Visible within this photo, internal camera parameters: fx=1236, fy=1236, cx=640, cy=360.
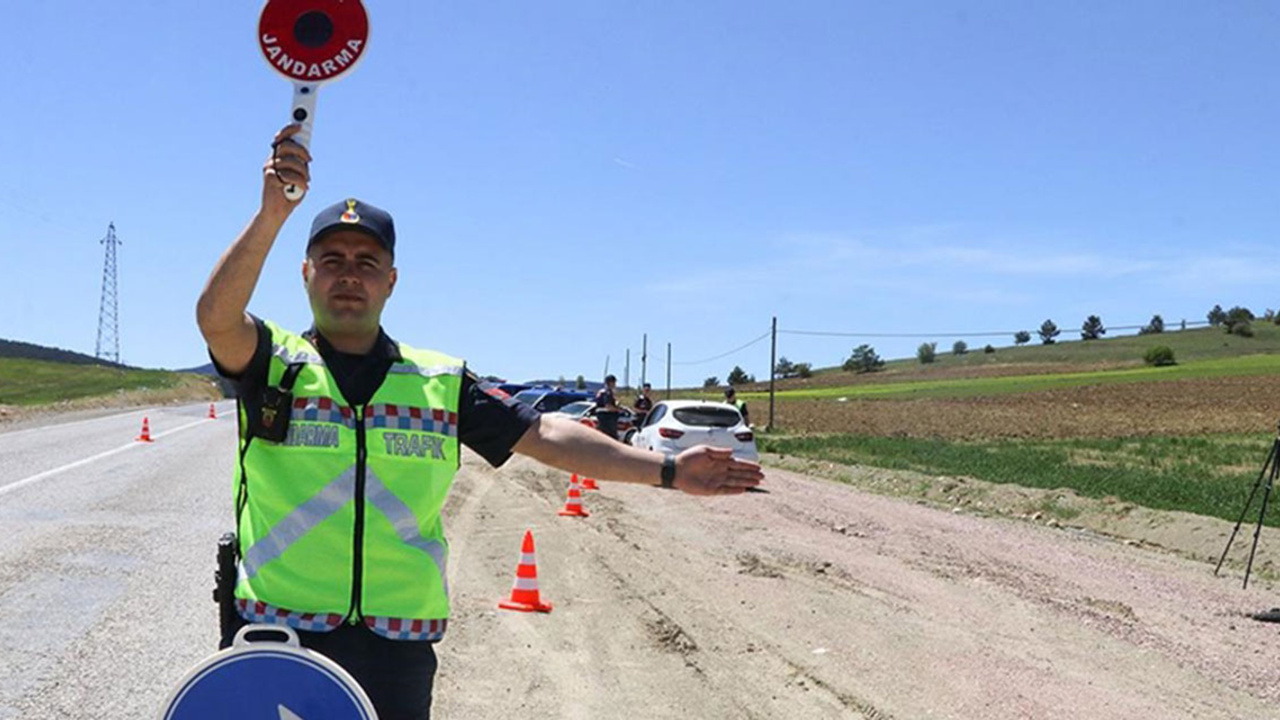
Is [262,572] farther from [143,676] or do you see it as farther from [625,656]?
[625,656]

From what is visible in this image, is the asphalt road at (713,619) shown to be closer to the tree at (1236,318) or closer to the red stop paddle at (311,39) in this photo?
the red stop paddle at (311,39)

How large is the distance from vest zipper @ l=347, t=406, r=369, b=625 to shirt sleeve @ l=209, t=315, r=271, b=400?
268 millimetres

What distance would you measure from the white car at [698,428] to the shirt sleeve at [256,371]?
60.6ft

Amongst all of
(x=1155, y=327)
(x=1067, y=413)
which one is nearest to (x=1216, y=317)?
(x=1155, y=327)

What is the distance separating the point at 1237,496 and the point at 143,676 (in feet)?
57.7

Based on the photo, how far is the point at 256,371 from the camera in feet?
9.32

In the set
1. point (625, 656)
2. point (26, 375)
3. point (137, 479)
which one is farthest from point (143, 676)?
point (26, 375)

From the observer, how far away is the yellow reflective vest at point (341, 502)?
276 cm

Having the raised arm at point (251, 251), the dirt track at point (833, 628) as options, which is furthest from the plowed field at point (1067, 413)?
the raised arm at point (251, 251)

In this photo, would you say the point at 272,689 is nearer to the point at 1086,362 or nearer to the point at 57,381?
the point at 57,381

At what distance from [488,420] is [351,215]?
2.03 feet

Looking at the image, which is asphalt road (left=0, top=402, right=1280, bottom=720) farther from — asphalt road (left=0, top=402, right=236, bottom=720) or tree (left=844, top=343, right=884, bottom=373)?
tree (left=844, top=343, right=884, bottom=373)

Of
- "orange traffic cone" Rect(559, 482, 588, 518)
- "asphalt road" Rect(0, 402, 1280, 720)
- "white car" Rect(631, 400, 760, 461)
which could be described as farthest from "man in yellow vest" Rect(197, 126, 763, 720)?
"white car" Rect(631, 400, 760, 461)

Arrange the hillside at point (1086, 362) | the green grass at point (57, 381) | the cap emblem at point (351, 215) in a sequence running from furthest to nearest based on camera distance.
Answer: the hillside at point (1086, 362)
the green grass at point (57, 381)
the cap emblem at point (351, 215)
